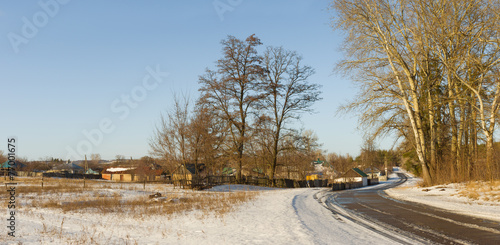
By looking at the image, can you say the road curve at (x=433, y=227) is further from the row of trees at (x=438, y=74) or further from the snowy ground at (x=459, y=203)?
the row of trees at (x=438, y=74)

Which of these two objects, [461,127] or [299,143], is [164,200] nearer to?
[461,127]

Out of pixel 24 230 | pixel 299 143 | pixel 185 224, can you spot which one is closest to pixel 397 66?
pixel 299 143

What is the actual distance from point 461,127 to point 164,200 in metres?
18.4

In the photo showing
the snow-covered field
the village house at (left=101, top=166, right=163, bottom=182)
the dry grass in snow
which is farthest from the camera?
the village house at (left=101, top=166, right=163, bottom=182)

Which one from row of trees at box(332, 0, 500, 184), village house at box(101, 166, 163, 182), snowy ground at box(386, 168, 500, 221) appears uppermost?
row of trees at box(332, 0, 500, 184)

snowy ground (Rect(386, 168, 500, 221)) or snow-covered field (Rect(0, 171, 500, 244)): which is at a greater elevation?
snow-covered field (Rect(0, 171, 500, 244))

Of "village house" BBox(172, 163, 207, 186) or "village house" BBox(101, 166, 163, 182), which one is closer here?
"village house" BBox(172, 163, 207, 186)

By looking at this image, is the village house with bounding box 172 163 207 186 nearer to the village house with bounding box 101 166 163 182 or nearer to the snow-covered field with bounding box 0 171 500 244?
the snow-covered field with bounding box 0 171 500 244

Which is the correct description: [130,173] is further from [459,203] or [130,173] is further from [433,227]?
[433,227]

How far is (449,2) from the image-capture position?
20.4m

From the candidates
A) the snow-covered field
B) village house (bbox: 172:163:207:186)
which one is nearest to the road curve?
the snow-covered field

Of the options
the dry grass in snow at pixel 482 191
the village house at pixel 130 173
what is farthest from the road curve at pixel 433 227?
the village house at pixel 130 173

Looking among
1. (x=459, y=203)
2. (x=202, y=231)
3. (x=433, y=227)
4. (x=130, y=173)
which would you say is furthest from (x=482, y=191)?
(x=130, y=173)

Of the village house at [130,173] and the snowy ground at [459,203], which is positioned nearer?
the snowy ground at [459,203]
